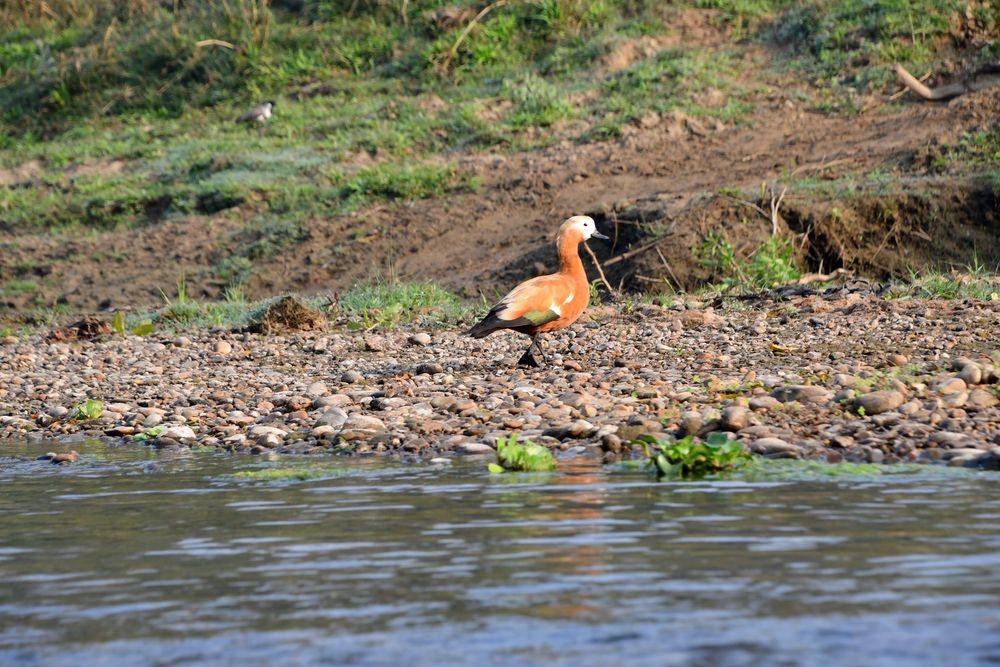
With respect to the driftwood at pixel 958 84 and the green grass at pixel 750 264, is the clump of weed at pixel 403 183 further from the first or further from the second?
the driftwood at pixel 958 84

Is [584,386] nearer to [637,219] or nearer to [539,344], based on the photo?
[539,344]

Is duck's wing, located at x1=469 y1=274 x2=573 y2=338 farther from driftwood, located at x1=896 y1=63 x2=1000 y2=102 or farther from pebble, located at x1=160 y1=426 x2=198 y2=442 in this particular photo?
driftwood, located at x1=896 y1=63 x2=1000 y2=102

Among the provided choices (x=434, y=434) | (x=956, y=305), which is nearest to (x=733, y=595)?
(x=434, y=434)

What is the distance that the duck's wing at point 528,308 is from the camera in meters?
8.22

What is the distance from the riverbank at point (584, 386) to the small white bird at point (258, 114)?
7.29 m

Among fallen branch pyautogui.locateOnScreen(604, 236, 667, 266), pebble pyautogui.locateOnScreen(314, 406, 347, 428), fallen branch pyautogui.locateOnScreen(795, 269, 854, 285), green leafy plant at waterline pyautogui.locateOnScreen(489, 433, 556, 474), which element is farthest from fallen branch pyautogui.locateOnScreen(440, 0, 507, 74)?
green leafy plant at waterline pyautogui.locateOnScreen(489, 433, 556, 474)

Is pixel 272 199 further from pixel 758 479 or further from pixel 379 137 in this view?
pixel 758 479

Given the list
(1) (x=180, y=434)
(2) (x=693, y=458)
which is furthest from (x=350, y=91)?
(2) (x=693, y=458)

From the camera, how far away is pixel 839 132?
14508 mm

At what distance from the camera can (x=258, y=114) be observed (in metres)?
18.0

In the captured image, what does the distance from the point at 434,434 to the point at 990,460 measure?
2.70 metres

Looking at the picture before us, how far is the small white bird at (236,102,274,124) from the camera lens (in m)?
18.0

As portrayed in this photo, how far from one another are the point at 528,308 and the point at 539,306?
85 mm

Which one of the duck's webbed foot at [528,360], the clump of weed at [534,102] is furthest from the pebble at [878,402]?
the clump of weed at [534,102]
